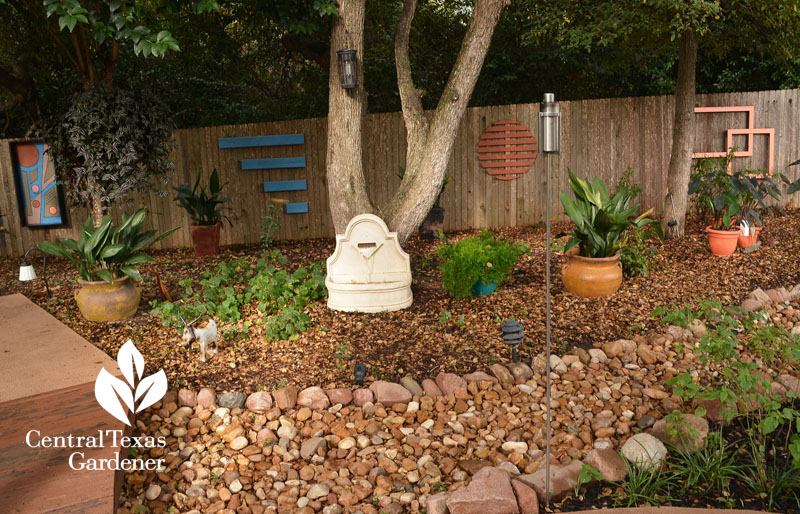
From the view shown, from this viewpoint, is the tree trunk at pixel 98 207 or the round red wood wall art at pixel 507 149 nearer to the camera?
the tree trunk at pixel 98 207

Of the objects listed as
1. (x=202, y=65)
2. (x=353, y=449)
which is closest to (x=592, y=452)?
(x=353, y=449)

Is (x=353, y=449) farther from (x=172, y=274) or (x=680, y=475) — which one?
(x=172, y=274)

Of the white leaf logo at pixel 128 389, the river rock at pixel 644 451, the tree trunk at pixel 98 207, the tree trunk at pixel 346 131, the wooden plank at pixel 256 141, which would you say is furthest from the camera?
the wooden plank at pixel 256 141

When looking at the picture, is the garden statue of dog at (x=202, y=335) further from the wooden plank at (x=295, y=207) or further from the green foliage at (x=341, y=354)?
the wooden plank at (x=295, y=207)

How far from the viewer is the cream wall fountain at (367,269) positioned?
14.8ft

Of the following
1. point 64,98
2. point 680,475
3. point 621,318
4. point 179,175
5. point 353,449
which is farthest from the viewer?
point 179,175

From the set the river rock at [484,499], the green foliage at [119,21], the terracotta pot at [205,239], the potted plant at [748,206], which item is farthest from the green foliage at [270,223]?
the river rock at [484,499]

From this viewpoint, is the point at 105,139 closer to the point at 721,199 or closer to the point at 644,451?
the point at 644,451

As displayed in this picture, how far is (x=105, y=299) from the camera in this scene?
14.8ft

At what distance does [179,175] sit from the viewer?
24.8 feet

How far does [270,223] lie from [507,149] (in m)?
3.01

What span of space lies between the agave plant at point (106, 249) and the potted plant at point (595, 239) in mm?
2949

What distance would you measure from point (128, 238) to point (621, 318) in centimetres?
358

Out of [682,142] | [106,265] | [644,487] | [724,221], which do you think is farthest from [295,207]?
[644,487]
